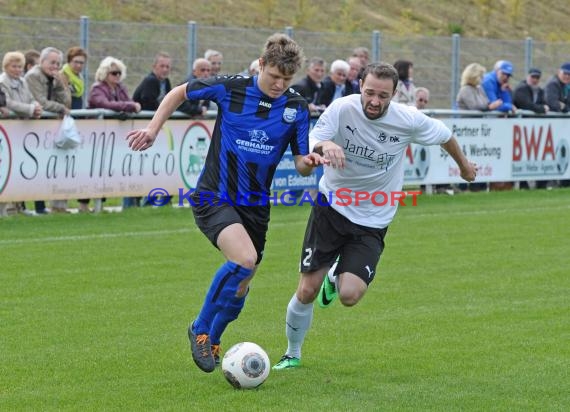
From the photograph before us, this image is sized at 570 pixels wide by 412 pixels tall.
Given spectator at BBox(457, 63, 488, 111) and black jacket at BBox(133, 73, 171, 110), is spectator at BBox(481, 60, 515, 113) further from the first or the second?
black jacket at BBox(133, 73, 171, 110)

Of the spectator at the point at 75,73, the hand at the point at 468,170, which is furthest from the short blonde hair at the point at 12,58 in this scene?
the hand at the point at 468,170

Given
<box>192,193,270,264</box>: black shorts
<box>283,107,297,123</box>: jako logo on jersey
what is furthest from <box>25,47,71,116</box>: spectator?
<box>283,107,297,123</box>: jako logo on jersey

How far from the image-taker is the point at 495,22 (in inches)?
1700

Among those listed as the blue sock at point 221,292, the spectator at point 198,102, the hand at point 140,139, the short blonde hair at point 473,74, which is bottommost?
the blue sock at point 221,292

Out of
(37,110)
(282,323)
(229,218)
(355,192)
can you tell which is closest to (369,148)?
(355,192)

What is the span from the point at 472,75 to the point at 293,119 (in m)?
12.1

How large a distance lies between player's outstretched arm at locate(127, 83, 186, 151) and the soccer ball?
1331mm

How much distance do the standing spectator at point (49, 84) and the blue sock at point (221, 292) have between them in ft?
24.9

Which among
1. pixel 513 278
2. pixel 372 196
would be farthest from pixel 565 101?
pixel 372 196

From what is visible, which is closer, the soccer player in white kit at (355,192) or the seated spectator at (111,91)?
the soccer player in white kit at (355,192)

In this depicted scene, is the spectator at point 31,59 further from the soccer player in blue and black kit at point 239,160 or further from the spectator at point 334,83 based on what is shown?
the soccer player in blue and black kit at point 239,160

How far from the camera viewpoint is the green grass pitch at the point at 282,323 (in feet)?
21.6

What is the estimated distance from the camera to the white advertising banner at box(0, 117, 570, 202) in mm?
13719

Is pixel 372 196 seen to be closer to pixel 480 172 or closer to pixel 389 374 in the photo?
pixel 389 374
